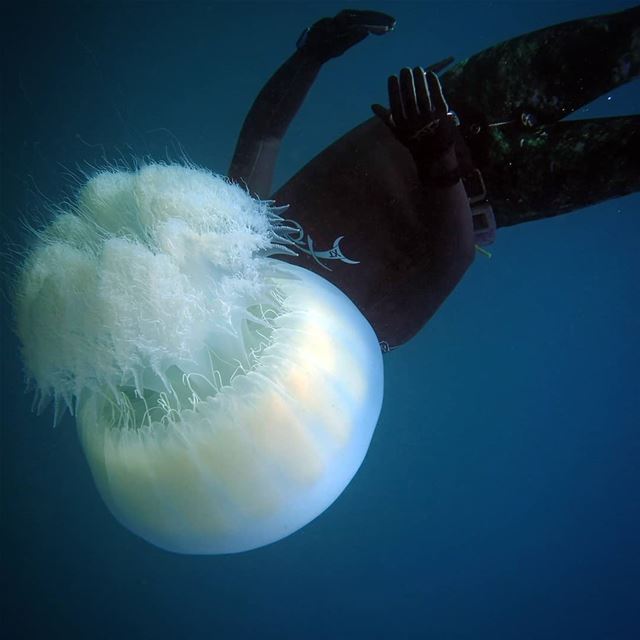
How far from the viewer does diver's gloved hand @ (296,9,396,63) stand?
A: 111 inches

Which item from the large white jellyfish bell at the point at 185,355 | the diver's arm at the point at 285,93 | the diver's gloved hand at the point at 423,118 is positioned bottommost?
the large white jellyfish bell at the point at 185,355

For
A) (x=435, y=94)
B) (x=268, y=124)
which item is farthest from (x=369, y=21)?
(x=435, y=94)

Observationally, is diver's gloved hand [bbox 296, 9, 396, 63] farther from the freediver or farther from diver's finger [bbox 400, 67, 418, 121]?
diver's finger [bbox 400, 67, 418, 121]

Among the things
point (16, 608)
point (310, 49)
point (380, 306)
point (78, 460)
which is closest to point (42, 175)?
point (78, 460)

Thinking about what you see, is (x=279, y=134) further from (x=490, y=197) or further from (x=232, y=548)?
(x=232, y=548)

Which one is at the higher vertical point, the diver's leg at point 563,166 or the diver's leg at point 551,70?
the diver's leg at point 551,70

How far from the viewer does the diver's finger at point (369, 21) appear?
2811 mm

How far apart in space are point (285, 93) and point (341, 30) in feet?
1.66

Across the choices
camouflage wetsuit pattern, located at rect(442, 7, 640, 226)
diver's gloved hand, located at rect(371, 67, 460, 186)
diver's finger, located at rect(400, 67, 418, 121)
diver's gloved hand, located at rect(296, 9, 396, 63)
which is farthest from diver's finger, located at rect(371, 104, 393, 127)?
diver's gloved hand, located at rect(296, 9, 396, 63)

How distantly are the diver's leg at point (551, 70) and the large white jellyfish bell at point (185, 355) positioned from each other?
5.03ft

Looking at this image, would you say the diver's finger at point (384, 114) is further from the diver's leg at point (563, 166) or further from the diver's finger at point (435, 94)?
the diver's leg at point (563, 166)

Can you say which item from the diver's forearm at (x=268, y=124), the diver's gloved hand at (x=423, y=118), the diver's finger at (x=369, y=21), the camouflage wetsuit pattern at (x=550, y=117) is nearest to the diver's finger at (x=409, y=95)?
the diver's gloved hand at (x=423, y=118)

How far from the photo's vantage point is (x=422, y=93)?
2.01m

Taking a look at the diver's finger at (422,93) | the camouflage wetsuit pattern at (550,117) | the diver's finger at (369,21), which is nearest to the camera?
the diver's finger at (422,93)
